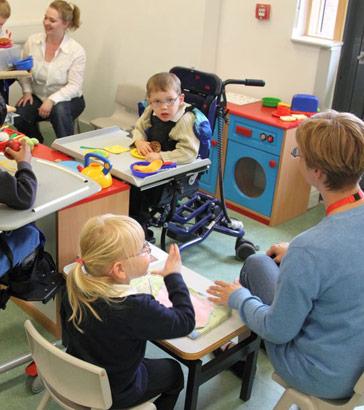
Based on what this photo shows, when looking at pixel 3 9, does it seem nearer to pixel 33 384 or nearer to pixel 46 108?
pixel 46 108

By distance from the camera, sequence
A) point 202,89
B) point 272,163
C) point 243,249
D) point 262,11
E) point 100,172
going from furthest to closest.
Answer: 1. point 262,11
2. point 272,163
3. point 243,249
4. point 202,89
5. point 100,172

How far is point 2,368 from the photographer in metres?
2.19

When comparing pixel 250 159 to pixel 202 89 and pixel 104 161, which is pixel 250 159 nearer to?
pixel 202 89

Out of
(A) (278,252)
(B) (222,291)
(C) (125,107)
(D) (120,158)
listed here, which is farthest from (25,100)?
(B) (222,291)

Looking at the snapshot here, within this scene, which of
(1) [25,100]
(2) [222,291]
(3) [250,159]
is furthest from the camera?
(1) [25,100]

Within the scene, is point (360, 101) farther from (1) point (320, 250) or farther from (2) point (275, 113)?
(1) point (320, 250)

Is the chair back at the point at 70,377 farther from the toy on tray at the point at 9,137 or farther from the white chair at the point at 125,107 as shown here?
the white chair at the point at 125,107

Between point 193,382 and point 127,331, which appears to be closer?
point 127,331

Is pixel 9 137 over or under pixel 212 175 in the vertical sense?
over

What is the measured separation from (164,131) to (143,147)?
22 centimetres

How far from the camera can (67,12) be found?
13.4ft

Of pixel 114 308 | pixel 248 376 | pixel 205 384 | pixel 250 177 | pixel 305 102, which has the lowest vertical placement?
pixel 205 384

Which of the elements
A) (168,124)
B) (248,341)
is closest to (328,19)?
(168,124)

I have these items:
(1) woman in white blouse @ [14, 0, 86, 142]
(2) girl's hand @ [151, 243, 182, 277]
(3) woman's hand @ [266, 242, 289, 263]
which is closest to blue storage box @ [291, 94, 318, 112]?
(1) woman in white blouse @ [14, 0, 86, 142]
